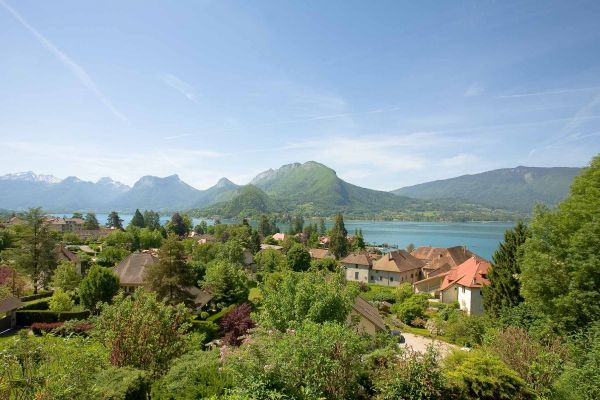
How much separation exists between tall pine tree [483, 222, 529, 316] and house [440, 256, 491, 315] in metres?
7.04

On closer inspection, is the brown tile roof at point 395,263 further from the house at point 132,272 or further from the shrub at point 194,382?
the shrub at point 194,382

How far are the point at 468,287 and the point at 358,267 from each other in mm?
21386

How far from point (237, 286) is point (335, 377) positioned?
23.2m

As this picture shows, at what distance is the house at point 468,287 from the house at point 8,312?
36290 millimetres

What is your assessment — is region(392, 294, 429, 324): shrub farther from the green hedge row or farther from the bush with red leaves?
the green hedge row

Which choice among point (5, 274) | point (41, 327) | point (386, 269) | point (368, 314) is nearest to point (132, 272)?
point (41, 327)

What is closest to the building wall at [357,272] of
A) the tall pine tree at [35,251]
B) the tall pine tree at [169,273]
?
the tall pine tree at [169,273]

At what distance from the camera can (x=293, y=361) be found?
7.55 meters

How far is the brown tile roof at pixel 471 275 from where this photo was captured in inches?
1265

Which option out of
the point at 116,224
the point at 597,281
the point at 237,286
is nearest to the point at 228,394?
the point at 597,281

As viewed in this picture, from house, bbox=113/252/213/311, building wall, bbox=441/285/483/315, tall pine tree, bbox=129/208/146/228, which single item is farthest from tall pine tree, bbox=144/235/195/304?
tall pine tree, bbox=129/208/146/228

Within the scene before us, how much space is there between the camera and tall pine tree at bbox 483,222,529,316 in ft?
70.2

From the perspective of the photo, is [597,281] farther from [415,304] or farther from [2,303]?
[2,303]

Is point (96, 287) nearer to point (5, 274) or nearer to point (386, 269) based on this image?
point (5, 274)
